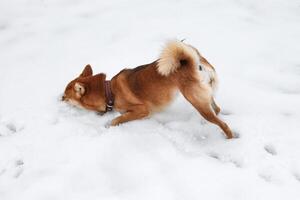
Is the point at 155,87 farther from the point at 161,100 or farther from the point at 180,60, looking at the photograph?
the point at 180,60

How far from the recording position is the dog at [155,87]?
3.65 m

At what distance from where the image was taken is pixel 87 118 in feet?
14.5

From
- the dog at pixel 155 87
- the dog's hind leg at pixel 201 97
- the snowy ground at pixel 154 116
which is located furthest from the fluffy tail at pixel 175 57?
the snowy ground at pixel 154 116

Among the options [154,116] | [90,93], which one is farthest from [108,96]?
[154,116]

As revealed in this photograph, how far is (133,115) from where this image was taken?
4.25 meters

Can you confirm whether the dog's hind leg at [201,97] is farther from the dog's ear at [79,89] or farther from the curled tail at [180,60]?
the dog's ear at [79,89]

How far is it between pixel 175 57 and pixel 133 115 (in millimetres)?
1012

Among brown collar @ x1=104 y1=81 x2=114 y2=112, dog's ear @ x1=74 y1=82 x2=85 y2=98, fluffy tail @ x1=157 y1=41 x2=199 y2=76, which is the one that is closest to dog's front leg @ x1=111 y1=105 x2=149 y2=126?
brown collar @ x1=104 y1=81 x2=114 y2=112

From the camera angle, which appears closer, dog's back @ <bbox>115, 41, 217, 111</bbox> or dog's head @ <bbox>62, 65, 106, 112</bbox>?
dog's back @ <bbox>115, 41, 217, 111</bbox>

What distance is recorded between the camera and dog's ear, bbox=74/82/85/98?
429 centimetres

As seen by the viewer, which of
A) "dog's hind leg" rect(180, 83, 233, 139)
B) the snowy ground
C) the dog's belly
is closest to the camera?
the snowy ground

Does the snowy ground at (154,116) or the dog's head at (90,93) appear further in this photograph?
the dog's head at (90,93)

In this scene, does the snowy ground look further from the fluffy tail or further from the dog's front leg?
the fluffy tail

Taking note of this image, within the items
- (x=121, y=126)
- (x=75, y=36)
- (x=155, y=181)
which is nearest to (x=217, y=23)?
(x=75, y=36)
